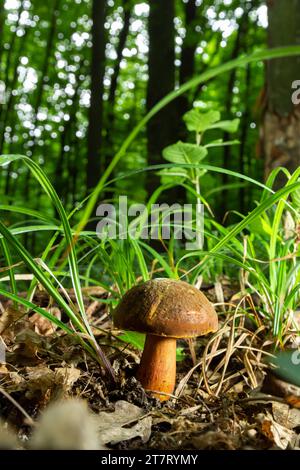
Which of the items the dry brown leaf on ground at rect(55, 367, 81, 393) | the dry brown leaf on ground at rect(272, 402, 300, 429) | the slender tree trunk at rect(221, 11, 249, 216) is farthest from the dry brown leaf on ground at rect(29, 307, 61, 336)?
the slender tree trunk at rect(221, 11, 249, 216)

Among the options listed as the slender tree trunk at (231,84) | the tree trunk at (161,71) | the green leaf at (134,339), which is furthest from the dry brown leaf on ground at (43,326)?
the slender tree trunk at (231,84)

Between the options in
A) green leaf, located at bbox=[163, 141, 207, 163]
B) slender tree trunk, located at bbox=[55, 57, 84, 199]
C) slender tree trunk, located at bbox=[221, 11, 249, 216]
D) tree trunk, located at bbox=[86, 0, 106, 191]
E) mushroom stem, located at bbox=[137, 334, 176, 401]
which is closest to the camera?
mushroom stem, located at bbox=[137, 334, 176, 401]

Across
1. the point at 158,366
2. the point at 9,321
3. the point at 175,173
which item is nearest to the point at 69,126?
the point at 175,173

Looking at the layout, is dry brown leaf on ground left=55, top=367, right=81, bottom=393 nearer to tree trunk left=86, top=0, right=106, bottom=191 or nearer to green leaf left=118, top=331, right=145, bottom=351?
green leaf left=118, top=331, right=145, bottom=351

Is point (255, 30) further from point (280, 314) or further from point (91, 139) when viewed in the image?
point (280, 314)

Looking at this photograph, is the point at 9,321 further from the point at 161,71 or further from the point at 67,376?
the point at 161,71
